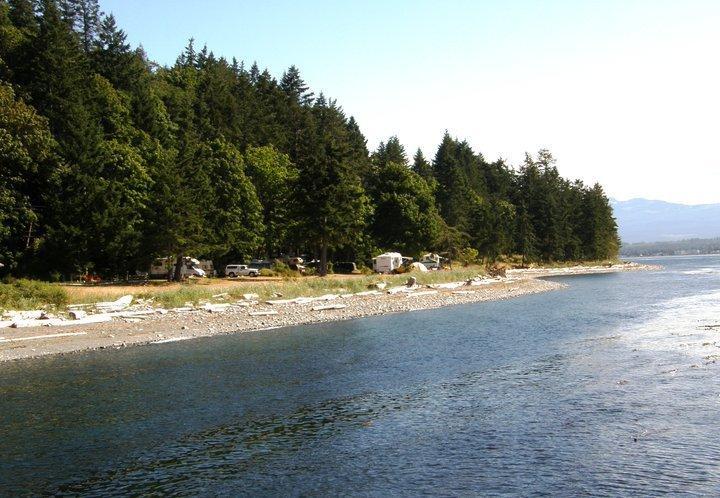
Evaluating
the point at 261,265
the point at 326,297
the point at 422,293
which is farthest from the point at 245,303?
the point at 261,265

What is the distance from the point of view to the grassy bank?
4109 centimetres

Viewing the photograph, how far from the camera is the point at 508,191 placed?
15138 centimetres

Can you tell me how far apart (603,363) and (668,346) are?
221 inches

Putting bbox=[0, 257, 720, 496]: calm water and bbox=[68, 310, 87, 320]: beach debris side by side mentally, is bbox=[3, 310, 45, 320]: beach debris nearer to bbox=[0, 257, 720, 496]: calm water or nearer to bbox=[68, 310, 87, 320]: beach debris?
bbox=[68, 310, 87, 320]: beach debris

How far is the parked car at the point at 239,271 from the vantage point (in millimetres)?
70438

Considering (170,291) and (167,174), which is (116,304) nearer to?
(170,291)

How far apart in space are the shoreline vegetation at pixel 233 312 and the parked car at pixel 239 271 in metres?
13.3

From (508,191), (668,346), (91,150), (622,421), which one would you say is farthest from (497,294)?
(508,191)

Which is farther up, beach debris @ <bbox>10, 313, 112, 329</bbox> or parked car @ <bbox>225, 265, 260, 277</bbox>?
parked car @ <bbox>225, 265, 260, 277</bbox>

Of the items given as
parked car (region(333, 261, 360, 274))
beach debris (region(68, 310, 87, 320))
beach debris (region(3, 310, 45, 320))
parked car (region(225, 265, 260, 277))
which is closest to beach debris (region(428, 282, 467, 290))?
parked car (region(333, 261, 360, 274))

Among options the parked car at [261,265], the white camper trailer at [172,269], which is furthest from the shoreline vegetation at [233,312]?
the parked car at [261,265]

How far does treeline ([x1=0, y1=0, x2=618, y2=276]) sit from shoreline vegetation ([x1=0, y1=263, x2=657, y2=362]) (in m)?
11.3

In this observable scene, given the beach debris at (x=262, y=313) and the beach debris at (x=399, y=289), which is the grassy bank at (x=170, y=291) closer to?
the beach debris at (x=399, y=289)

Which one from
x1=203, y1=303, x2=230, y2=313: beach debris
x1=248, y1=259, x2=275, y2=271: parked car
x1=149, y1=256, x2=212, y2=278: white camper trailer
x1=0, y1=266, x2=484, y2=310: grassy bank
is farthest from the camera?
x1=248, y1=259, x2=275, y2=271: parked car
